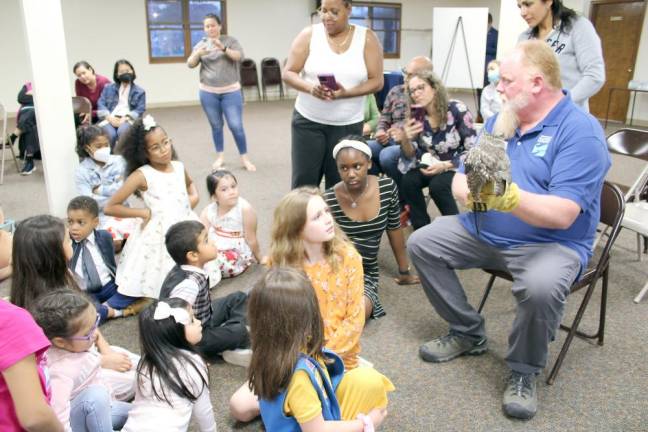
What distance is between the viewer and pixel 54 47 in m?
3.92

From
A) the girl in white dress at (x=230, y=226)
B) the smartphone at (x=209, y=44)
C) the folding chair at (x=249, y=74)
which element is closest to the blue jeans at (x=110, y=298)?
the girl in white dress at (x=230, y=226)

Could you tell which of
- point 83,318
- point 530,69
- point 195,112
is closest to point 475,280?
point 530,69

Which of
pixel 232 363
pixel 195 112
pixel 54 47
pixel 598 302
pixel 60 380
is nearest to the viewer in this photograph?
pixel 60 380

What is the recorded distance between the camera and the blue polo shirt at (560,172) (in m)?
1.92

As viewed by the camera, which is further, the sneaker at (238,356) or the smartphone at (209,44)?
the smartphone at (209,44)

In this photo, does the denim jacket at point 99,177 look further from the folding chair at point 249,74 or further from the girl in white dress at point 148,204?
the folding chair at point 249,74

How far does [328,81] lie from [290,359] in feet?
6.05

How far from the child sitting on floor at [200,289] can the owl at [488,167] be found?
1106 mm

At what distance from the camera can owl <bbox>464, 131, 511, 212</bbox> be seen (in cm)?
174

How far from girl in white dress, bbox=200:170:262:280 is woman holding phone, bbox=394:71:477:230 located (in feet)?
3.41

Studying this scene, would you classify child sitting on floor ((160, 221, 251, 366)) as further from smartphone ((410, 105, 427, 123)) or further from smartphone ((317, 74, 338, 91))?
smartphone ((410, 105, 427, 123))

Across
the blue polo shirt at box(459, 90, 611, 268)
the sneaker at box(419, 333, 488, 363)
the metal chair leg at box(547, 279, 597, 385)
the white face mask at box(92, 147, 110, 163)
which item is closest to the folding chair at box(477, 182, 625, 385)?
the metal chair leg at box(547, 279, 597, 385)

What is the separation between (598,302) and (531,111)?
1.30 m

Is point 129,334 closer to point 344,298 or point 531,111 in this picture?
point 344,298
